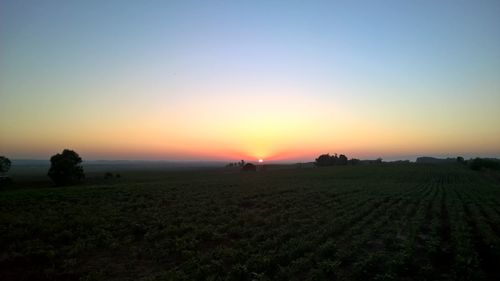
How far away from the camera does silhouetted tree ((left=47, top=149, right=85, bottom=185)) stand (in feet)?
201

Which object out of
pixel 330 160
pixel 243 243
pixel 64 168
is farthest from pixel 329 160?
pixel 243 243

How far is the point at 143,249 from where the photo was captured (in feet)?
45.1

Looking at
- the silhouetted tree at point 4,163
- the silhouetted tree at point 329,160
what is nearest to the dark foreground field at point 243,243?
the silhouetted tree at point 4,163

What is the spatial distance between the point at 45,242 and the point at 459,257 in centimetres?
1606

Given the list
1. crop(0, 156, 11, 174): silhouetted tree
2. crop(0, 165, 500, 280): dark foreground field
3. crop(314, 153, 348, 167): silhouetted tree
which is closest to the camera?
crop(0, 165, 500, 280): dark foreground field

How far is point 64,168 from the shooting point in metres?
61.2

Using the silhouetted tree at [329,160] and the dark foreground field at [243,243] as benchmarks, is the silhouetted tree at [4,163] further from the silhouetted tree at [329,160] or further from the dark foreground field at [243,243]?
the silhouetted tree at [329,160]

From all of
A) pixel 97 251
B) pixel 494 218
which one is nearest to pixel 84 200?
pixel 97 251

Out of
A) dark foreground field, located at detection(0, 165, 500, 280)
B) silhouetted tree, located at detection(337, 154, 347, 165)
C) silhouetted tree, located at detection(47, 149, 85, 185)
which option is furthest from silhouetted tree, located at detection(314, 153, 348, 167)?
dark foreground field, located at detection(0, 165, 500, 280)

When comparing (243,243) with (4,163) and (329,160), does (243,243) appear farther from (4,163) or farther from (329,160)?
(329,160)

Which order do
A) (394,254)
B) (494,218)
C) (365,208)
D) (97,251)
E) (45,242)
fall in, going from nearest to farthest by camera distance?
(394,254)
(97,251)
(45,242)
(494,218)
(365,208)

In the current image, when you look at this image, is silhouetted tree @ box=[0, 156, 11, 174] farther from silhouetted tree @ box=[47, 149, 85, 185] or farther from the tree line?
the tree line

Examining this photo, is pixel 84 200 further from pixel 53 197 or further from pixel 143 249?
pixel 143 249

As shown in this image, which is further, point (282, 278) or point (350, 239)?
point (350, 239)
